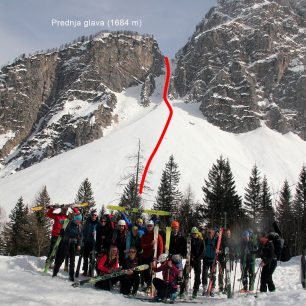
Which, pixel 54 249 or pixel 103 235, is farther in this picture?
pixel 54 249

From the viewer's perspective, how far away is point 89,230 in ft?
46.4

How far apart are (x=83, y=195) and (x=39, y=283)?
5780 cm

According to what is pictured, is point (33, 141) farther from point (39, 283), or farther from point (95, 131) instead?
point (39, 283)

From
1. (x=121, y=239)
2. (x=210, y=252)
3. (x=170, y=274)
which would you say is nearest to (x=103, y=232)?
(x=121, y=239)

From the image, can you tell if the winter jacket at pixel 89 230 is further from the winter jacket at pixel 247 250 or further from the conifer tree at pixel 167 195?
the conifer tree at pixel 167 195

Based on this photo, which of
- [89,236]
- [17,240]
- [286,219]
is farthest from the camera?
[286,219]

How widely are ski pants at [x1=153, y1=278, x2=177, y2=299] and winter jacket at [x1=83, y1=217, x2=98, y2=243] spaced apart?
3.51 metres

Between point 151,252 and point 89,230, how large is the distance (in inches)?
102

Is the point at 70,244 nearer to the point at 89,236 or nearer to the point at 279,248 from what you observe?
the point at 89,236

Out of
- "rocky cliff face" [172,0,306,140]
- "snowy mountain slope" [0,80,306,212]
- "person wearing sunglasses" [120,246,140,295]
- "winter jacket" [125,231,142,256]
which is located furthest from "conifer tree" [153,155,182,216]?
"rocky cliff face" [172,0,306,140]

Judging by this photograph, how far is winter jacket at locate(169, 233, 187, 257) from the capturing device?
42.8 ft

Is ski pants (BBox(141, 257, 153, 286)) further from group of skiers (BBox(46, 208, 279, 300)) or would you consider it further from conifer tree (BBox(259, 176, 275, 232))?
conifer tree (BBox(259, 176, 275, 232))

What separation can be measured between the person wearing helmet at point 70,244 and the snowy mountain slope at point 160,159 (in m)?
60.8

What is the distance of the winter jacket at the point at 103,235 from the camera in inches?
537
